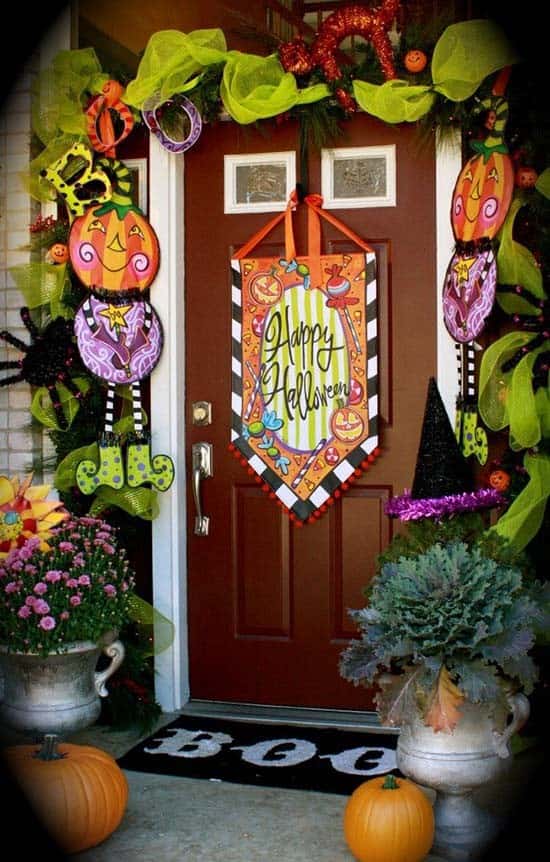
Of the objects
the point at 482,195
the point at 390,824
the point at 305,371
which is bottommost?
the point at 390,824

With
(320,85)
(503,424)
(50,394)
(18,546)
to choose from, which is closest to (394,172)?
(320,85)

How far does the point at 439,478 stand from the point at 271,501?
1.16m

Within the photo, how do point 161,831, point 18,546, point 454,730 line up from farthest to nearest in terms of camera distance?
point 18,546 → point 161,831 → point 454,730

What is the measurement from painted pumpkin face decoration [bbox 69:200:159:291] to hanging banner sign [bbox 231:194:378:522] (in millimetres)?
416

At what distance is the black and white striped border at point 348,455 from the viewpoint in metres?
4.41

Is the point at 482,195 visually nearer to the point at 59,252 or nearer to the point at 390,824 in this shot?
the point at 59,252

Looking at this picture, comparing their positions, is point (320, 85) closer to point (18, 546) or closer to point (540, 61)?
point (540, 61)

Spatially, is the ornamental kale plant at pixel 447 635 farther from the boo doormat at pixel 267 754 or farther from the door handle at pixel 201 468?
the door handle at pixel 201 468

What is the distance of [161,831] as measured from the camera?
3.45 metres

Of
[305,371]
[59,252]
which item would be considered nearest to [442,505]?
[305,371]

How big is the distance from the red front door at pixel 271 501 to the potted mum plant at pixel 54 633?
2.99 ft

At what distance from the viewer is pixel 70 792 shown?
3.17 m

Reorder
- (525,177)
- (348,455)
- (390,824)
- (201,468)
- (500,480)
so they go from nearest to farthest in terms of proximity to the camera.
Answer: (390,824)
(525,177)
(500,480)
(348,455)
(201,468)

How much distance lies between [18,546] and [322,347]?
1505mm
